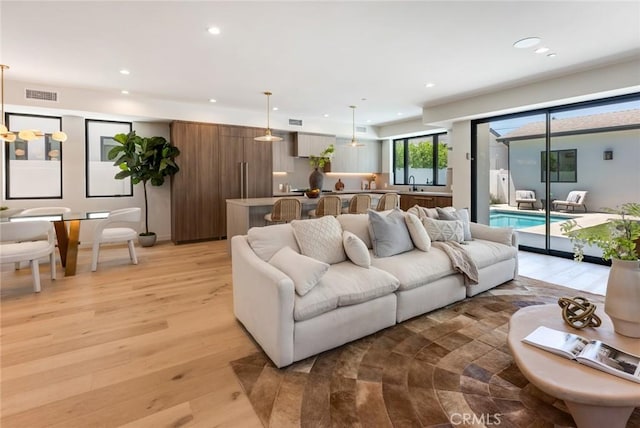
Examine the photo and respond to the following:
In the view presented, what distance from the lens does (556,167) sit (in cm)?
Result: 540

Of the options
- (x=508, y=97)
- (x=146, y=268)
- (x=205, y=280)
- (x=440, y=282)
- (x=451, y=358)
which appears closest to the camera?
(x=451, y=358)

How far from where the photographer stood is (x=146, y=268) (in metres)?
4.76

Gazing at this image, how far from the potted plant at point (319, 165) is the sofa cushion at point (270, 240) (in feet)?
11.3

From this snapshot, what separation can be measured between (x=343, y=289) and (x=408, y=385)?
767mm

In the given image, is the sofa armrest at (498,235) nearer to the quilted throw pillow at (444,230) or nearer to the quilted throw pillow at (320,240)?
the quilted throw pillow at (444,230)

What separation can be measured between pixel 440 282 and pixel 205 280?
114 inches

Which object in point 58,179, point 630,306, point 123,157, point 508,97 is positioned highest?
point 508,97

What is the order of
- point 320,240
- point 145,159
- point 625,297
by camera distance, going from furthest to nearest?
point 145,159
point 320,240
point 625,297

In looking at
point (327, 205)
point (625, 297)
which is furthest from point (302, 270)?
point (327, 205)

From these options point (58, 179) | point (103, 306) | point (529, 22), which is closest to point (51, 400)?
A: point (103, 306)

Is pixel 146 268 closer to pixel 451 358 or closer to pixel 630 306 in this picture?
pixel 451 358

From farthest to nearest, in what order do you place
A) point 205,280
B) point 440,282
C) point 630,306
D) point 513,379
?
point 205,280, point 440,282, point 513,379, point 630,306

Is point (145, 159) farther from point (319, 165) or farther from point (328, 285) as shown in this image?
point (328, 285)

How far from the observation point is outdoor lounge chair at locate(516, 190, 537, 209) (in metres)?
5.74
